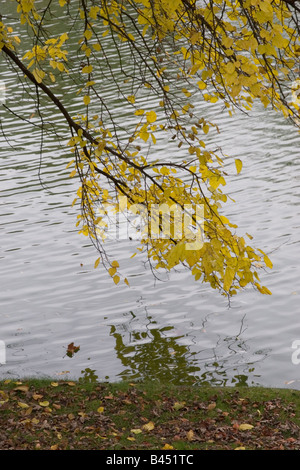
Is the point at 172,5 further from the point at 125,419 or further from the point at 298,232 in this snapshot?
the point at 298,232

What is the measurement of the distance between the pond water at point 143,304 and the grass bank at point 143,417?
0.83 metres

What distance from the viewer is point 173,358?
995 centimetres

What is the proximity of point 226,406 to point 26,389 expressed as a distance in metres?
2.31

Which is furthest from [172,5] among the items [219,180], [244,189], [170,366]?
[244,189]

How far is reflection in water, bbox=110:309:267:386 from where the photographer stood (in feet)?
30.8

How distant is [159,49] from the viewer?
7.00 meters

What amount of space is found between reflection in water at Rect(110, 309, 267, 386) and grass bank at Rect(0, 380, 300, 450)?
636mm

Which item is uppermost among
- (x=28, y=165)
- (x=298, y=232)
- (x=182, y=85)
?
(x=182, y=85)

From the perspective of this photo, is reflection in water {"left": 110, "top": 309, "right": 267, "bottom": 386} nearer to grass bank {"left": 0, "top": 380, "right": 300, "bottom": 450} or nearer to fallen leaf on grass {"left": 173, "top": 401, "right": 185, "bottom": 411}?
grass bank {"left": 0, "top": 380, "right": 300, "bottom": 450}

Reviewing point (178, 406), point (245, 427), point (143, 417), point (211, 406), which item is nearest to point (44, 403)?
point (143, 417)

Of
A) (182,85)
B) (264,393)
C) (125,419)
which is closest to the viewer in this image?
(125,419)

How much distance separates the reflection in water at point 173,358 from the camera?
938 centimetres

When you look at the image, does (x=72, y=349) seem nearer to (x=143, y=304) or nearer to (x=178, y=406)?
(x=143, y=304)

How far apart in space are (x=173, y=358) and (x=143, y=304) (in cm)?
176
